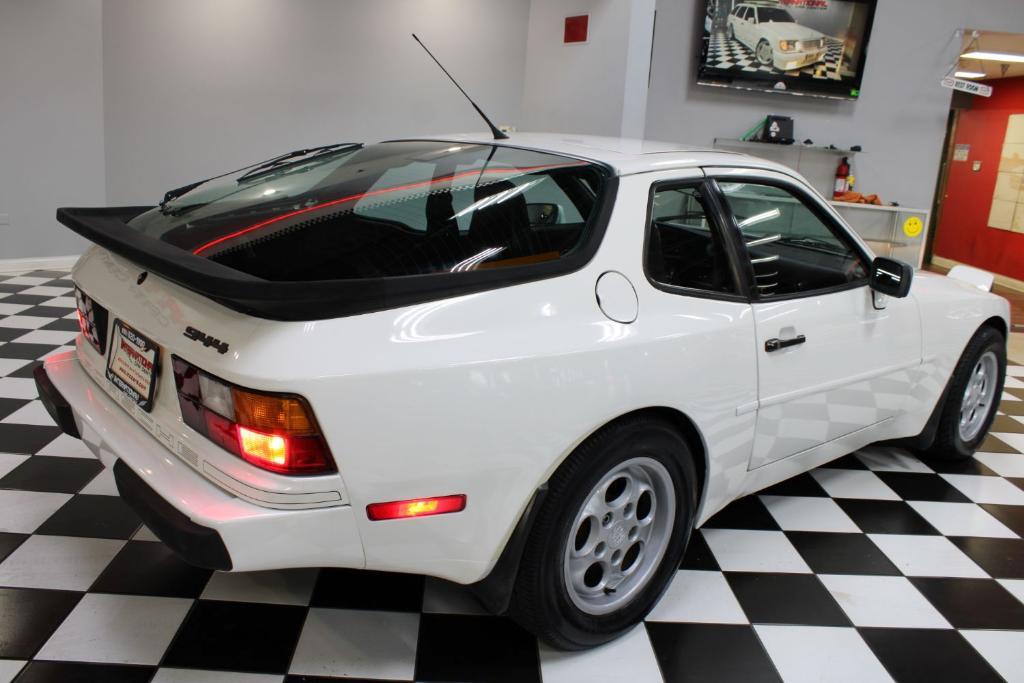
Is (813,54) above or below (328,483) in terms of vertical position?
above

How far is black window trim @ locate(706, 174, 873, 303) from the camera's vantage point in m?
2.13

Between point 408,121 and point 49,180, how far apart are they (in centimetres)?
272

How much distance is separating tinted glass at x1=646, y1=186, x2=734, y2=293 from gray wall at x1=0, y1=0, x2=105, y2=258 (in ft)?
17.1

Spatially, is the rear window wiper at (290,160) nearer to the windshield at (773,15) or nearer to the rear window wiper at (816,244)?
the rear window wiper at (816,244)

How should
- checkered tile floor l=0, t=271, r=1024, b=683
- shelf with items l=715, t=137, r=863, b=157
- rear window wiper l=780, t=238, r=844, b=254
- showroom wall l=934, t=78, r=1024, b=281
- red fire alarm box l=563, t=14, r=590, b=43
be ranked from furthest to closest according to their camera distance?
showroom wall l=934, t=78, r=1024, b=281
shelf with items l=715, t=137, r=863, b=157
red fire alarm box l=563, t=14, r=590, b=43
rear window wiper l=780, t=238, r=844, b=254
checkered tile floor l=0, t=271, r=1024, b=683

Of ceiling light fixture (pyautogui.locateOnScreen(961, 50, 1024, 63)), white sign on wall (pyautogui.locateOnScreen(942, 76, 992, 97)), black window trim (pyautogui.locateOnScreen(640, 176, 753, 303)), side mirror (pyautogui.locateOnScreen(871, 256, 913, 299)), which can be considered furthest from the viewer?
ceiling light fixture (pyautogui.locateOnScreen(961, 50, 1024, 63))

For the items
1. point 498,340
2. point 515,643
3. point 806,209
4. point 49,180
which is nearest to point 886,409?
point 806,209

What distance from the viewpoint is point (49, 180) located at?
5.76 m

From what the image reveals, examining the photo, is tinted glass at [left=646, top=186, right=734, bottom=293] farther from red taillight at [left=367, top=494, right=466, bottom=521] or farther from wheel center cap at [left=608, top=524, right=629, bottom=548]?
red taillight at [left=367, top=494, right=466, bottom=521]

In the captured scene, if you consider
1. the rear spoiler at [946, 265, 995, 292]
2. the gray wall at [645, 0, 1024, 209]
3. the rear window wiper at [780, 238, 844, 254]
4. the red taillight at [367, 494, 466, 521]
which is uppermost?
the gray wall at [645, 0, 1024, 209]

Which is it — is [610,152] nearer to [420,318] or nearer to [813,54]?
[420,318]

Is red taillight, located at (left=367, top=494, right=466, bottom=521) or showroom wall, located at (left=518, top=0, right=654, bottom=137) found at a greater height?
showroom wall, located at (left=518, top=0, right=654, bottom=137)

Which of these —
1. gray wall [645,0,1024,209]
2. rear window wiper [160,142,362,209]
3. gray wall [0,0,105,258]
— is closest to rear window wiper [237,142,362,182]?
rear window wiper [160,142,362,209]

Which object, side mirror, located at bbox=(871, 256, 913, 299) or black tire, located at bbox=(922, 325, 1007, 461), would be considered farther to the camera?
black tire, located at bbox=(922, 325, 1007, 461)
